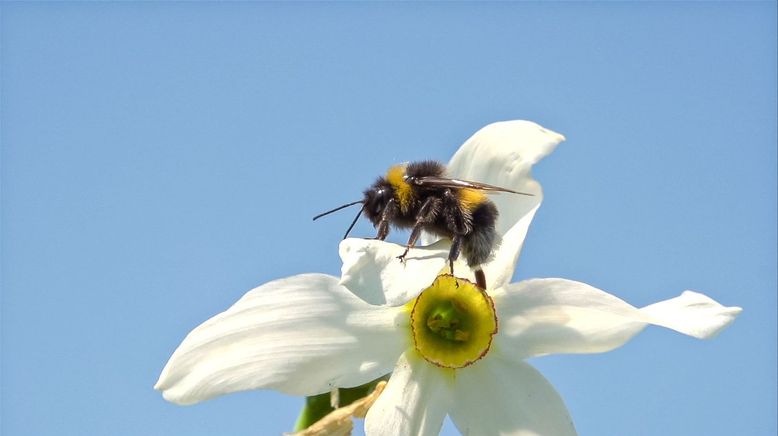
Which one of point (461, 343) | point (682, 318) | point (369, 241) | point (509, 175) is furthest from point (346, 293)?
point (682, 318)

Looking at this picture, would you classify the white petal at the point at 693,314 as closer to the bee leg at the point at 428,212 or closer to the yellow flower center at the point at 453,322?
the yellow flower center at the point at 453,322

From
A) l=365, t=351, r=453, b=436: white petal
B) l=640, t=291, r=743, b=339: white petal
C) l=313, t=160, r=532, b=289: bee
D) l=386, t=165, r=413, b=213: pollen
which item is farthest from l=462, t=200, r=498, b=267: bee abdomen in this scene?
l=640, t=291, r=743, b=339: white petal

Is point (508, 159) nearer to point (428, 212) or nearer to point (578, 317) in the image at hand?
point (428, 212)

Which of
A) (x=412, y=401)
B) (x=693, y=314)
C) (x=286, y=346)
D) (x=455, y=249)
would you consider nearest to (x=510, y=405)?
(x=412, y=401)


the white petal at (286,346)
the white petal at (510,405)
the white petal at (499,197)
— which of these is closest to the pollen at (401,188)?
the white petal at (499,197)

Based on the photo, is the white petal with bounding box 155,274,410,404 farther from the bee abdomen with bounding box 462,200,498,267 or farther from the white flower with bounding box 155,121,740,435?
the bee abdomen with bounding box 462,200,498,267
